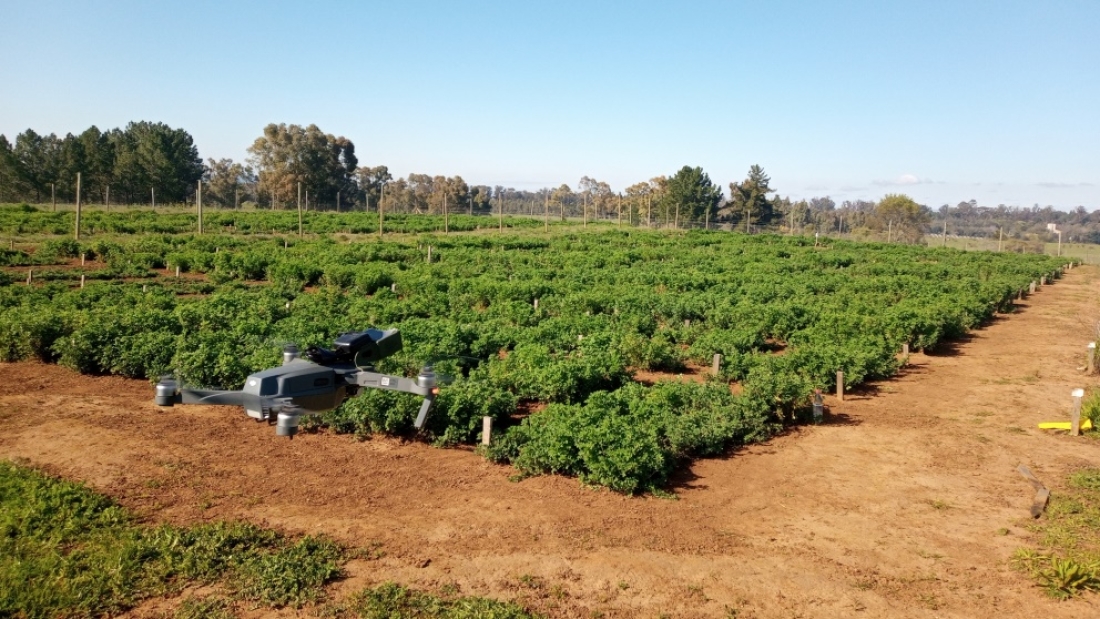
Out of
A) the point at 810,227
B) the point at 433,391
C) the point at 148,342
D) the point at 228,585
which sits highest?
the point at 810,227

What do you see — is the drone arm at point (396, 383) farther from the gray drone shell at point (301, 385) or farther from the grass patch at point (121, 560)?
the grass patch at point (121, 560)

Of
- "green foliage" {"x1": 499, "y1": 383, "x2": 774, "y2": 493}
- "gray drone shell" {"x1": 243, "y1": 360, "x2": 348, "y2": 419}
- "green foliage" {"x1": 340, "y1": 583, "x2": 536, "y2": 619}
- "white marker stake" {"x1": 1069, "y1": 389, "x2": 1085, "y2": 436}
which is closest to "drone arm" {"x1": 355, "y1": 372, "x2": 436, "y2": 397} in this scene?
"gray drone shell" {"x1": 243, "y1": 360, "x2": 348, "y2": 419}

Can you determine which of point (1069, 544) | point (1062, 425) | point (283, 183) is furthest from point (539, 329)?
point (283, 183)

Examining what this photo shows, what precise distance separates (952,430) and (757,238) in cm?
4544

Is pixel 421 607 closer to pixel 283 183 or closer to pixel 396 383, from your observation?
pixel 396 383

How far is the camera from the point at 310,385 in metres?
3.21

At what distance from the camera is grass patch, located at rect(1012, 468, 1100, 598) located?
774 centimetres

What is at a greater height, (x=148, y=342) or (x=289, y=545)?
(x=148, y=342)

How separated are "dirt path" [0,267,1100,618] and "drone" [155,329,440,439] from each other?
4571mm

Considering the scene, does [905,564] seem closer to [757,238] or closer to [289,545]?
[289,545]

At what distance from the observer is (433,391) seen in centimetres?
323

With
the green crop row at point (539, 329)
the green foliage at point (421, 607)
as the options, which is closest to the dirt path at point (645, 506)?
the green foliage at point (421, 607)

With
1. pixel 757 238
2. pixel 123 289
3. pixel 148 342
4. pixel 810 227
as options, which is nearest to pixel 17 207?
pixel 123 289

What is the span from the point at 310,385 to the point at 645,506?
7.13m
